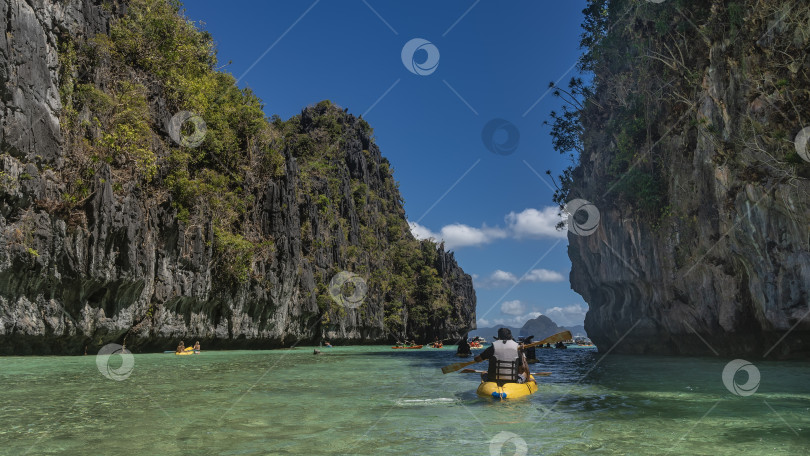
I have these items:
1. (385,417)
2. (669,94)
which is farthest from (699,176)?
(385,417)

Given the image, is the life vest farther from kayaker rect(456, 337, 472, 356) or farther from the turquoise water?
kayaker rect(456, 337, 472, 356)

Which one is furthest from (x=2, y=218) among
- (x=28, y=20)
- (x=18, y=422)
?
(x=18, y=422)

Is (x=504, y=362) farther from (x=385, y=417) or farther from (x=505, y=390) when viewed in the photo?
(x=385, y=417)

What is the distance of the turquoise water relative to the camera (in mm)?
7898

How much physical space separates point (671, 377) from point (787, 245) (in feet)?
24.0

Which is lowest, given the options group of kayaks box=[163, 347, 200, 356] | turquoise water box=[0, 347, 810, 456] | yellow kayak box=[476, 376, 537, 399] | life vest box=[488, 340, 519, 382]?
turquoise water box=[0, 347, 810, 456]

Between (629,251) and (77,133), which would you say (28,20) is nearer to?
(77,133)

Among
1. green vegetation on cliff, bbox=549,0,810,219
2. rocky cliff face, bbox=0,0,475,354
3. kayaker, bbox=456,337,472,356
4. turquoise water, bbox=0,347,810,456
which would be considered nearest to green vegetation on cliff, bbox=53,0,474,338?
rocky cliff face, bbox=0,0,475,354

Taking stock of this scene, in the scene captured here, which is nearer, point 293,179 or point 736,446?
point 736,446

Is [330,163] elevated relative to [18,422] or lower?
elevated

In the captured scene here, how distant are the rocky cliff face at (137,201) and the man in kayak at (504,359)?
65.4 ft

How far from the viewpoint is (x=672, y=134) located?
29.3 metres

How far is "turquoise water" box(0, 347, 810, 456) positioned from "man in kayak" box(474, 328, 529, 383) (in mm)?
759

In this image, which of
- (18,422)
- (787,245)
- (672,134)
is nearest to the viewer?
(18,422)
